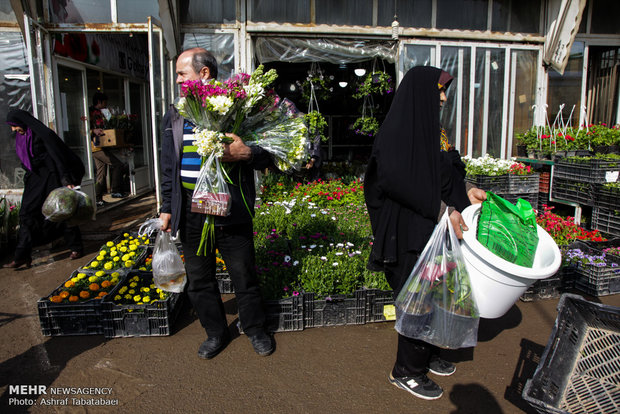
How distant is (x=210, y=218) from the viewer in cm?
294

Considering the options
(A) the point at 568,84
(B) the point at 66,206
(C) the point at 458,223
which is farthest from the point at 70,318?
(A) the point at 568,84

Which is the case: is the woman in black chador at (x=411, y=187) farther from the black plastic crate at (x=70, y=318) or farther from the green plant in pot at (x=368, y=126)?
the green plant in pot at (x=368, y=126)

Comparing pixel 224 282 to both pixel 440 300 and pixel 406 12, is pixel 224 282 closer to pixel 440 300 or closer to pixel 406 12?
pixel 440 300

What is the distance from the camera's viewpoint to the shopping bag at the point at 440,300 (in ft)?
7.91

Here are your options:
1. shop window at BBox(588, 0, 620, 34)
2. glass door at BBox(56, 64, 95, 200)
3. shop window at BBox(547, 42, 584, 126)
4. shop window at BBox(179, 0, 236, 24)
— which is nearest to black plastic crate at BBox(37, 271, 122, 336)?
glass door at BBox(56, 64, 95, 200)

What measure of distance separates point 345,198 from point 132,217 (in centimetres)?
380

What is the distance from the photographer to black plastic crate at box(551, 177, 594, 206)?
5898 millimetres

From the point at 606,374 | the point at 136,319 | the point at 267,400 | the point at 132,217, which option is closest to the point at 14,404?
the point at 136,319

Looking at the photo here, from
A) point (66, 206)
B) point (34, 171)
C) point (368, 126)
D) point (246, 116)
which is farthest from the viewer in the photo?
point (368, 126)

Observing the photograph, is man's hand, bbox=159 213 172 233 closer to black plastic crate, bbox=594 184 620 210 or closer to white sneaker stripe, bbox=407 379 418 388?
white sneaker stripe, bbox=407 379 418 388

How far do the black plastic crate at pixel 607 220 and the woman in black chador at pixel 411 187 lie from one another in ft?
12.9

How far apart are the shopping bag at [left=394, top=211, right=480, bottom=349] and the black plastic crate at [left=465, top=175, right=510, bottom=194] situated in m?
4.46

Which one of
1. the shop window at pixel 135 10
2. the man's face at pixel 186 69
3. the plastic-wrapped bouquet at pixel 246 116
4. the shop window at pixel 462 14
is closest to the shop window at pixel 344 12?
the shop window at pixel 462 14

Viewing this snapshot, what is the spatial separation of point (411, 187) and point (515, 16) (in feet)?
23.3
